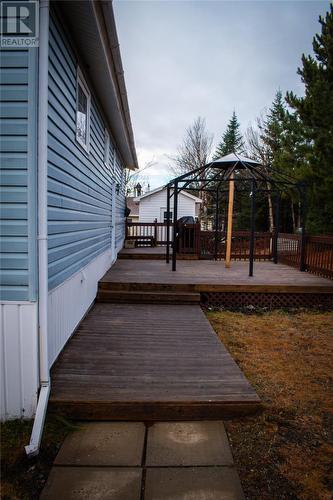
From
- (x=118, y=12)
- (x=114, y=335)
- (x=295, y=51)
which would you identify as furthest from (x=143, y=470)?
(x=295, y=51)

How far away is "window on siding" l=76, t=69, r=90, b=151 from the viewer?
395 centimetres

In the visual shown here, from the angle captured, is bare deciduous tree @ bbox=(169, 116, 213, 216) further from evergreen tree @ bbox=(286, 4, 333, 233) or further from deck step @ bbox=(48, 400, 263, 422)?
deck step @ bbox=(48, 400, 263, 422)

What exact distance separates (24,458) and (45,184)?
73.8 inches

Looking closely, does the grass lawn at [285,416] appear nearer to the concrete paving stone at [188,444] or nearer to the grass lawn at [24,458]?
the concrete paving stone at [188,444]

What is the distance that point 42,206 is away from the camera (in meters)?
2.40

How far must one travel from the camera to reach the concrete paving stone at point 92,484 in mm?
1742

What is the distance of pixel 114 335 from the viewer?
156 inches

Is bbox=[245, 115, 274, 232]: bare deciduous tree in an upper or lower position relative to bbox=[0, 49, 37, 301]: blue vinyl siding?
upper

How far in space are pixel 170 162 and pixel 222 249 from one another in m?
20.1

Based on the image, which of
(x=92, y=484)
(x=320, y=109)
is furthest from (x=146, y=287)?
(x=320, y=109)

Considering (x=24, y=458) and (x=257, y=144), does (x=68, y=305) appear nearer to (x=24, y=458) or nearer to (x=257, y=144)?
(x=24, y=458)

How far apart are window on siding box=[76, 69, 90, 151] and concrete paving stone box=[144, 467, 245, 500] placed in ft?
11.4

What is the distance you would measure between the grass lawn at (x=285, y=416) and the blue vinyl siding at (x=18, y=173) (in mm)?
1921

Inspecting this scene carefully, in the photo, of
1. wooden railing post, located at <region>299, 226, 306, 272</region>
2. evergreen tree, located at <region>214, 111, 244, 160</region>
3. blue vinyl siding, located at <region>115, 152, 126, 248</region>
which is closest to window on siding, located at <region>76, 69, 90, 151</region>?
blue vinyl siding, located at <region>115, 152, 126, 248</region>
